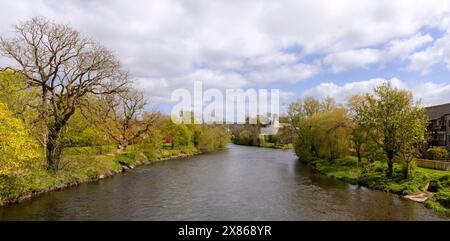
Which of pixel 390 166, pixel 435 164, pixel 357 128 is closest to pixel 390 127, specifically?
pixel 390 166

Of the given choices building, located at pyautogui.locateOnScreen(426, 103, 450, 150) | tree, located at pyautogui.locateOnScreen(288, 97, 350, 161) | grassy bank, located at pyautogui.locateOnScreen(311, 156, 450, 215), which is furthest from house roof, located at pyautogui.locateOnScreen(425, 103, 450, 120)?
grassy bank, located at pyautogui.locateOnScreen(311, 156, 450, 215)

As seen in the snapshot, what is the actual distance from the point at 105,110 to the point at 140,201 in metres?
16.6

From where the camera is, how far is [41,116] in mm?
27047

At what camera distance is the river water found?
59.9ft

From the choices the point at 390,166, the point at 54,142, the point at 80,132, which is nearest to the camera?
the point at 54,142

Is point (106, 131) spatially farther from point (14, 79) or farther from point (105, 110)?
point (14, 79)

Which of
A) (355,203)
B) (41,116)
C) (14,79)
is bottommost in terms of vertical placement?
(355,203)

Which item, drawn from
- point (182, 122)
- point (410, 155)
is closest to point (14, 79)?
point (410, 155)

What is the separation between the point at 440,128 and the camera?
172 feet

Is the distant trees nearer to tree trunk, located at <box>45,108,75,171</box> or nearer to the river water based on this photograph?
the river water

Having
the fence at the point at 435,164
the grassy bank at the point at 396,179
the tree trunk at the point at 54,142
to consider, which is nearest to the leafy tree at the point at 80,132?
the tree trunk at the point at 54,142

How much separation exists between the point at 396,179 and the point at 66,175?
85.9 feet

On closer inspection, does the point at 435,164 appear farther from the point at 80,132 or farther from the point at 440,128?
the point at 80,132

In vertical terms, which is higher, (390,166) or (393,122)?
(393,122)
